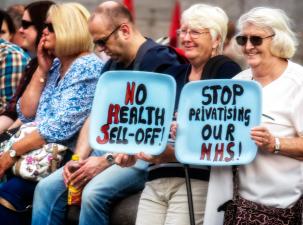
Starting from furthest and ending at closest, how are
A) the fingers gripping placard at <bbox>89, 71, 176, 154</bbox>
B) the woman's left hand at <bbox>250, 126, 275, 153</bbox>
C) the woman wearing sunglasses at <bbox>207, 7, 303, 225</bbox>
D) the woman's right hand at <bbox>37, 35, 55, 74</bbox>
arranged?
the woman's right hand at <bbox>37, 35, 55, 74</bbox> → the fingers gripping placard at <bbox>89, 71, 176, 154</bbox> → the woman wearing sunglasses at <bbox>207, 7, 303, 225</bbox> → the woman's left hand at <bbox>250, 126, 275, 153</bbox>

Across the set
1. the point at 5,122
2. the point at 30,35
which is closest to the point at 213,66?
the point at 30,35

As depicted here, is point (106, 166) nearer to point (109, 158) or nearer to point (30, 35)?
point (109, 158)

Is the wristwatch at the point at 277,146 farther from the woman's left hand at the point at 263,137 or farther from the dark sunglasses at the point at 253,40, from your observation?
the dark sunglasses at the point at 253,40

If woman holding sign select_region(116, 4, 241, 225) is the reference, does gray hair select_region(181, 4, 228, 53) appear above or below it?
above

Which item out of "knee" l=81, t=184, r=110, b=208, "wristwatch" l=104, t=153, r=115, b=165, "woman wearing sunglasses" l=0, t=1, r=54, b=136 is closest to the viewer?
"knee" l=81, t=184, r=110, b=208

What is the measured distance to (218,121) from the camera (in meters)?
5.25

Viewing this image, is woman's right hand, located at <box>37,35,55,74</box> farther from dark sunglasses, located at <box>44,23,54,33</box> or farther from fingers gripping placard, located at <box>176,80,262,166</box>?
fingers gripping placard, located at <box>176,80,262,166</box>

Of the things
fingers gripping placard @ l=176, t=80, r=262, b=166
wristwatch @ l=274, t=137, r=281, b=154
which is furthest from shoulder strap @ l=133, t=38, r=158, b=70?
wristwatch @ l=274, t=137, r=281, b=154

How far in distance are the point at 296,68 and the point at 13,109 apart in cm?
307

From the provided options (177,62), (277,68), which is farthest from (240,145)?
(177,62)

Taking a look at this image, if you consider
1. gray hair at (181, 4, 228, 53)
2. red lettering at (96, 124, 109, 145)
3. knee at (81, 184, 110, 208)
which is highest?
gray hair at (181, 4, 228, 53)

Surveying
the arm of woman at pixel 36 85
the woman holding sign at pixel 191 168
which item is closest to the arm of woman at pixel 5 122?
the arm of woman at pixel 36 85

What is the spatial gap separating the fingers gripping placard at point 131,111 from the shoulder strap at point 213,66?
32cm

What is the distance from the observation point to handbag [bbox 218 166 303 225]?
512 cm
